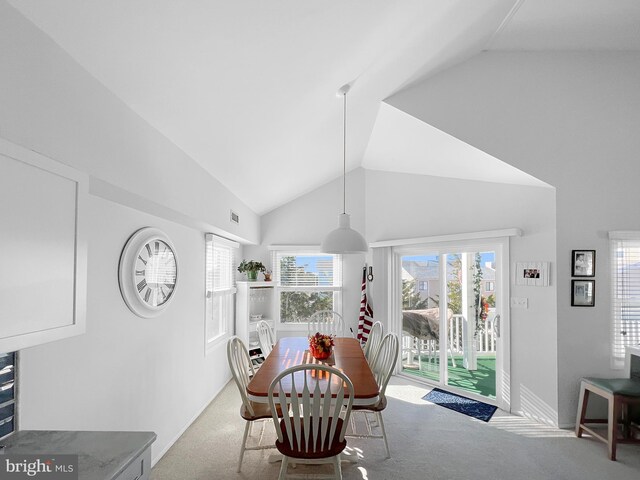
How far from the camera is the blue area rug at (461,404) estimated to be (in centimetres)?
408

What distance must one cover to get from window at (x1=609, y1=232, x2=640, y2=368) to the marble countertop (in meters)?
4.22

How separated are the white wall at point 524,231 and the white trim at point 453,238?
11cm

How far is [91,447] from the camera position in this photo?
54.8 inches

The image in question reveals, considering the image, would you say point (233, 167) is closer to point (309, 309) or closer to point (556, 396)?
point (309, 309)

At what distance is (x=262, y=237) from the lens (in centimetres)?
627

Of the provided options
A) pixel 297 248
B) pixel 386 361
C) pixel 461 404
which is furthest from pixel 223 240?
pixel 461 404

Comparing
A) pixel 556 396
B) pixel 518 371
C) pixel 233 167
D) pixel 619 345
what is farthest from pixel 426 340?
pixel 233 167

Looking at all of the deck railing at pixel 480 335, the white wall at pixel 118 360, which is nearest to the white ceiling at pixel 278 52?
the white wall at pixel 118 360

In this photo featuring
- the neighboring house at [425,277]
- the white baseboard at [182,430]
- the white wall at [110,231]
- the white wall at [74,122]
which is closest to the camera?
the white wall at [74,122]

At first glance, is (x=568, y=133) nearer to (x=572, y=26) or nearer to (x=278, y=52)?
(x=572, y=26)

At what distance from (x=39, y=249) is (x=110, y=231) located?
134cm

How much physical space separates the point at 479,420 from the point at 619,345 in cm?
154

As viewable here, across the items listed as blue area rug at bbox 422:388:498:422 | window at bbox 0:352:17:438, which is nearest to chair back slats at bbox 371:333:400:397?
blue area rug at bbox 422:388:498:422

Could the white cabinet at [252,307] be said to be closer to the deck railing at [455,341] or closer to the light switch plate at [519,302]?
the deck railing at [455,341]
